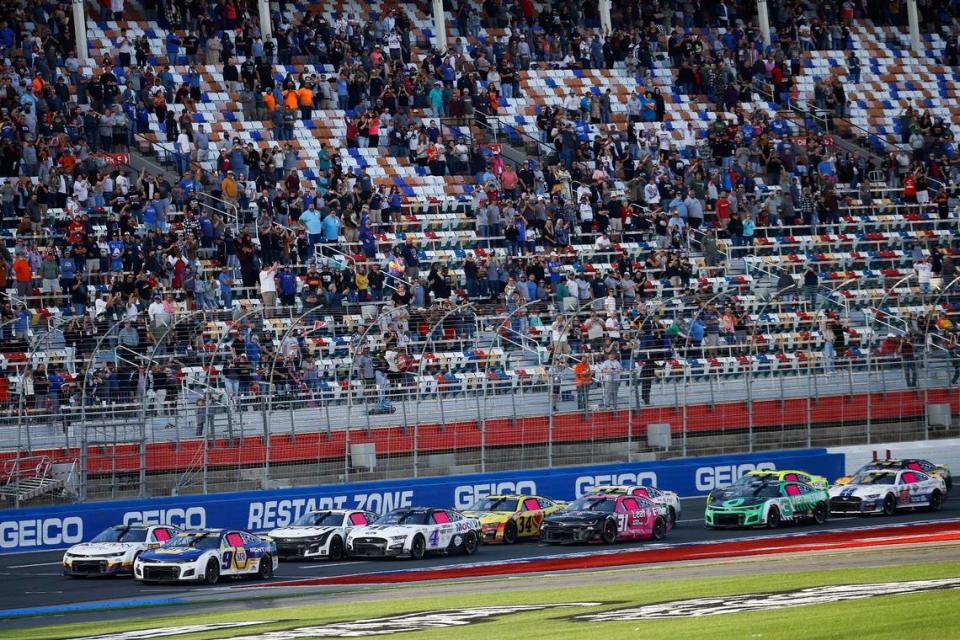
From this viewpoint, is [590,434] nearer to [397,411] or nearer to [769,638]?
[397,411]

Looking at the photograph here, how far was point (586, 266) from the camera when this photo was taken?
41.2m

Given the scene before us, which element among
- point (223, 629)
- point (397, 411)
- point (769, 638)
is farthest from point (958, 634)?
point (397, 411)

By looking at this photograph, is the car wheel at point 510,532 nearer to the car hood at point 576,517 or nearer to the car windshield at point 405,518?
the car hood at point 576,517

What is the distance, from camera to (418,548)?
28406mm

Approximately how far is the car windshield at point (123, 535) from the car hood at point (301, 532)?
7.93ft

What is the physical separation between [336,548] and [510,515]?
11.1 feet

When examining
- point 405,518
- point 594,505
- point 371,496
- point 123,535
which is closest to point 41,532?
point 123,535

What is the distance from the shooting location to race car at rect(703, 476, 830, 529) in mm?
30688

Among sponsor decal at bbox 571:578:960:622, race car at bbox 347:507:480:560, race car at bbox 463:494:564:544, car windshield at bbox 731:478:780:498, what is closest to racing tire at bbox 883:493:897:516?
car windshield at bbox 731:478:780:498

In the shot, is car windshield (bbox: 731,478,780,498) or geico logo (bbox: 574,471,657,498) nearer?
car windshield (bbox: 731,478,780,498)

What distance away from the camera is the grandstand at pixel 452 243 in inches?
1214

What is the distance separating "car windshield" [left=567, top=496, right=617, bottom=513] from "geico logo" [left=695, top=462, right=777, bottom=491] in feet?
19.2

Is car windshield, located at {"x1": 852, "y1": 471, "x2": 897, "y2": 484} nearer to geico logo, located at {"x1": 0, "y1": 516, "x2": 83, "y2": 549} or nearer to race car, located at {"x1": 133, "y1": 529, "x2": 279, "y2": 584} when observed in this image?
race car, located at {"x1": 133, "y1": 529, "x2": 279, "y2": 584}

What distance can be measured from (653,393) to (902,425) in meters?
6.46
